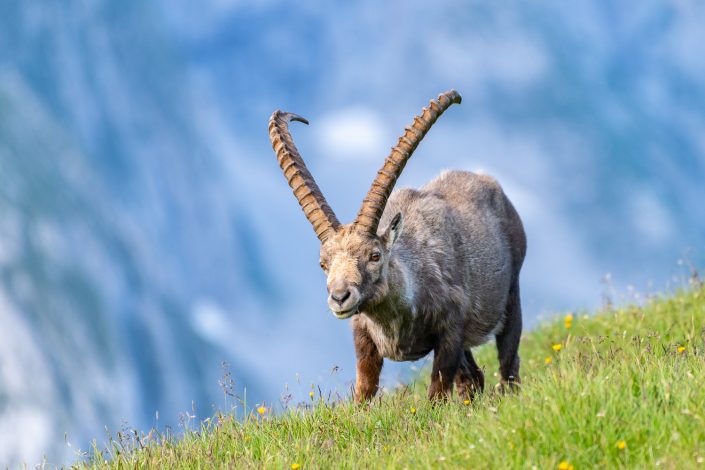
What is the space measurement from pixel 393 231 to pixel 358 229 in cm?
39

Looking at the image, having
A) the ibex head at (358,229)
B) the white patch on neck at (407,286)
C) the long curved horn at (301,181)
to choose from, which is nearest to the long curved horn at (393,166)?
the ibex head at (358,229)

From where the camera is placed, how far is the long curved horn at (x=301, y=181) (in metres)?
8.06

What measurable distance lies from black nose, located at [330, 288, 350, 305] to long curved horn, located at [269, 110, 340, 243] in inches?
30.1

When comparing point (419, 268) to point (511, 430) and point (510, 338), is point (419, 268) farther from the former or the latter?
point (511, 430)

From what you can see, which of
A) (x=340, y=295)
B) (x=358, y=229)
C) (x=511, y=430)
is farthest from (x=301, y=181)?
(x=511, y=430)

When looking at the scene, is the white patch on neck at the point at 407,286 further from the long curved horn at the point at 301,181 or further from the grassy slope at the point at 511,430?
the grassy slope at the point at 511,430

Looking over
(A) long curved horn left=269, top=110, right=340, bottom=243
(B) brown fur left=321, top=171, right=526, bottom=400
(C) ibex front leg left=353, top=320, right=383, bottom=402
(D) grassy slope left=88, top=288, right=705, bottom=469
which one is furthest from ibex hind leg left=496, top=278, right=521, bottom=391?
(A) long curved horn left=269, top=110, right=340, bottom=243

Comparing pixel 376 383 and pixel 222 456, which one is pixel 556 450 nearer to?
pixel 222 456

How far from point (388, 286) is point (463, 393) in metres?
2.43

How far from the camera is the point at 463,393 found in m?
9.89

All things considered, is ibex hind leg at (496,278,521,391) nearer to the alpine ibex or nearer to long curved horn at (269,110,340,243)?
the alpine ibex

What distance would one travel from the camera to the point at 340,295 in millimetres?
7320

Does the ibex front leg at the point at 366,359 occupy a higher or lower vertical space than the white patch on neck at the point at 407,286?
lower

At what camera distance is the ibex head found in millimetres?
7496
